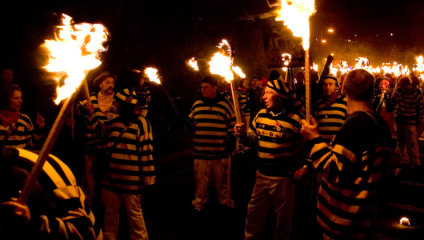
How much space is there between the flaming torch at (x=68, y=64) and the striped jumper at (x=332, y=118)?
15.6 feet

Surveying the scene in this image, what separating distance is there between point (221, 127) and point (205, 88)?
80cm

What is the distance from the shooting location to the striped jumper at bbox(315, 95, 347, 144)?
246 inches

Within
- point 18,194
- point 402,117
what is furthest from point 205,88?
point 402,117

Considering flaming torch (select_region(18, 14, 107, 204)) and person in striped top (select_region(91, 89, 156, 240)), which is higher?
flaming torch (select_region(18, 14, 107, 204))

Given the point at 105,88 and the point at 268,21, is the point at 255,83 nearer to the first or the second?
the point at 268,21

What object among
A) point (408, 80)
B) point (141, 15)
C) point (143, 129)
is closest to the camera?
point (143, 129)

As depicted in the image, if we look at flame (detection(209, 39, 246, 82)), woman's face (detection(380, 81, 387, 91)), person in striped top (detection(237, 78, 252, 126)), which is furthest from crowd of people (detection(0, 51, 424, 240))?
person in striped top (detection(237, 78, 252, 126))

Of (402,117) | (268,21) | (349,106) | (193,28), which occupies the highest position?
(193,28)

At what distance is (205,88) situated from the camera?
6344 mm

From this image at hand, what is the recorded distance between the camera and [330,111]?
633 centimetres

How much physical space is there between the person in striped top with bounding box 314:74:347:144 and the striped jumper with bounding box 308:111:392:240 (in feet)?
10.7

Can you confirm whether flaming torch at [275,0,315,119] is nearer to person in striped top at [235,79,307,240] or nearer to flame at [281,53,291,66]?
person in striped top at [235,79,307,240]

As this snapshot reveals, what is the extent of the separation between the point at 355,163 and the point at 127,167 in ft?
9.21

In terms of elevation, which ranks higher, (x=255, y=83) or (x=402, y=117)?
(x=255, y=83)
